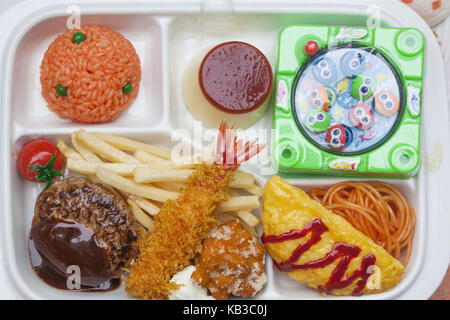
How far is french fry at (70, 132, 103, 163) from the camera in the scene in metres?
2.73

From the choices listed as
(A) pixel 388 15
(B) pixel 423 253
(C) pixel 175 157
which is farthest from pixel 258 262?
(A) pixel 388 15

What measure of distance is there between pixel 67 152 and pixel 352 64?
5.88ft

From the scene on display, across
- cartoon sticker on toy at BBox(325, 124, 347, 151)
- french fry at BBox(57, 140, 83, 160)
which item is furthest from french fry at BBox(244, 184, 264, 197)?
french fry at BBox(57, 140, 83, 160)

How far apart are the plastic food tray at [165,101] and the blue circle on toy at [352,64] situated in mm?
302

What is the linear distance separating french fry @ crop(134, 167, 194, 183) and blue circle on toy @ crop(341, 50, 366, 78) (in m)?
1.11

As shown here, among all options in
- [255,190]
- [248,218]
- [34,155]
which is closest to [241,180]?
[255,190]

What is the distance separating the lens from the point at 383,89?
9.03 ft

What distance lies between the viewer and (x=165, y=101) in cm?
288

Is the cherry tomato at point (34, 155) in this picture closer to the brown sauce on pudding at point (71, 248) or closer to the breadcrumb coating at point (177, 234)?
the brown sauce on pudding at point (71, 248)

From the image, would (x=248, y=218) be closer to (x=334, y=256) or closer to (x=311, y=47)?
(x=334, y=256)

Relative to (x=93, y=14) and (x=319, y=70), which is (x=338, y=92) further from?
(x=93, y=14)

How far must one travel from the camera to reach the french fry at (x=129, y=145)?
2.74m

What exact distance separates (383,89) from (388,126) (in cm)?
23

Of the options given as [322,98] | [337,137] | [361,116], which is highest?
[322,98]
